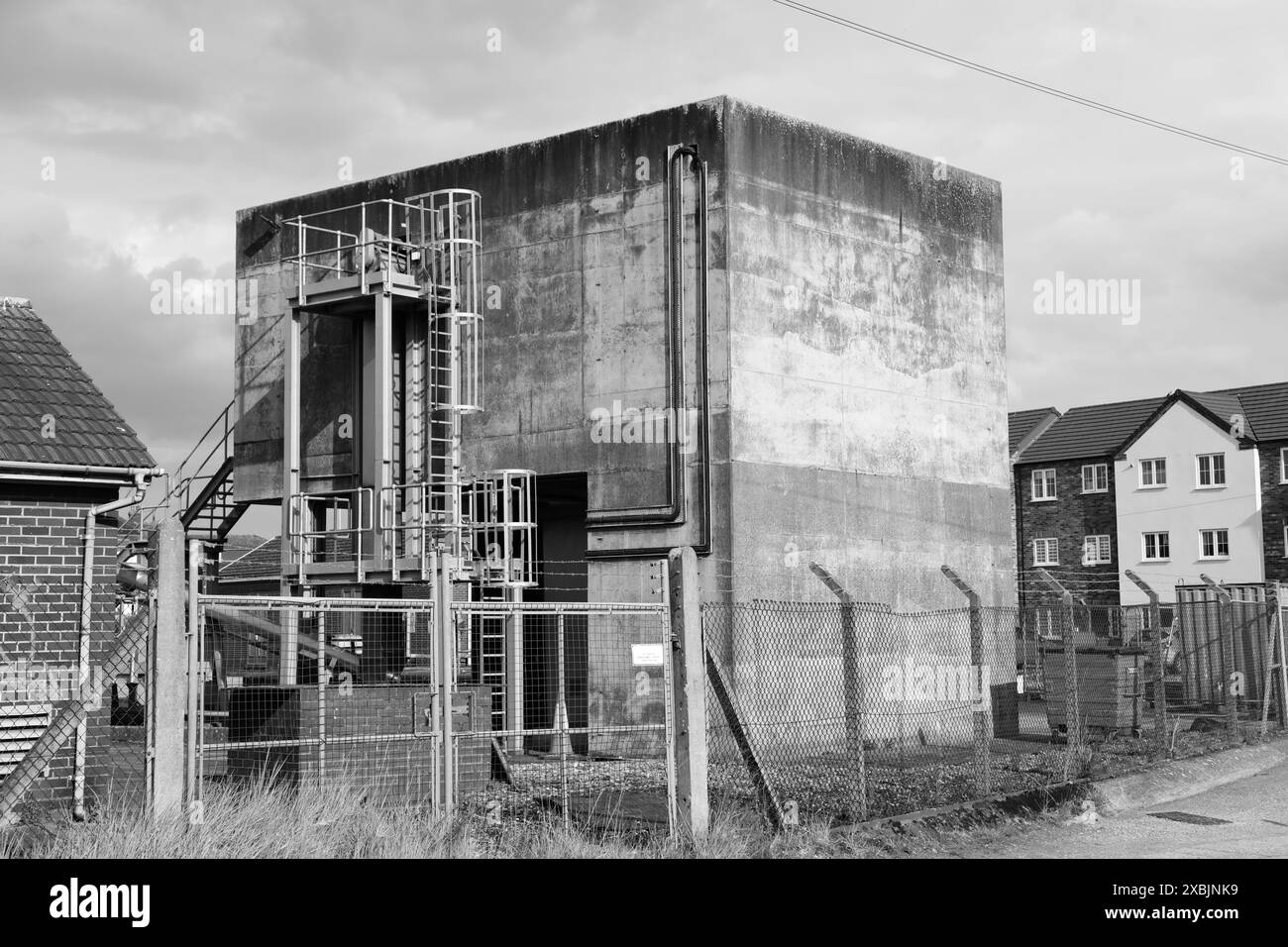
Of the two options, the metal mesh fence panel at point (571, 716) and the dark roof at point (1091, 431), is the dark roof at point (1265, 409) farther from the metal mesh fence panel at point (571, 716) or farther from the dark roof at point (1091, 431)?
the metal mesh fence panel at point (571, 716)

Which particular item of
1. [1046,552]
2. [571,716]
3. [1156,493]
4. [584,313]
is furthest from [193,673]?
[1046,552]

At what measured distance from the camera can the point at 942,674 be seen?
72.3ft

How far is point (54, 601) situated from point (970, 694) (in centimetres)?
1272

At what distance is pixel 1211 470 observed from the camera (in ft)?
175

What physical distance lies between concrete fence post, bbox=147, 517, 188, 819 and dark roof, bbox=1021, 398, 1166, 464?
5132cm

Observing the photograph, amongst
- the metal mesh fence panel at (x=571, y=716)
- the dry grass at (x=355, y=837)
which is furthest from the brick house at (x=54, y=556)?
the metal mesh fence panel at (x=571, y=716)

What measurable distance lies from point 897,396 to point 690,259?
434 cm

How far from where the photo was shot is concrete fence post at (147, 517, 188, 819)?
9133mm

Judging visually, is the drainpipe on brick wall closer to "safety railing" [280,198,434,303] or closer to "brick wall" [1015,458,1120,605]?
"safety railing" [280,198,434,303]

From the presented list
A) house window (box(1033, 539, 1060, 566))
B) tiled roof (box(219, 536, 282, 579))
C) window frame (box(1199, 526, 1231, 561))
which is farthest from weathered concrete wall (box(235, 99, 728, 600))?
house window (box(1033, 539, 1060, 566))
